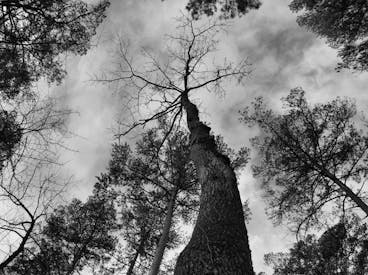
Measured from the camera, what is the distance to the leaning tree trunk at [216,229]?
2.44 metres

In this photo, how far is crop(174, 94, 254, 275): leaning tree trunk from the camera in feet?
7.99

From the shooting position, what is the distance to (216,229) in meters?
2.81

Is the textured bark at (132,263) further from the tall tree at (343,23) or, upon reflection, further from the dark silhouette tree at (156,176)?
the tall tree at (343,23)

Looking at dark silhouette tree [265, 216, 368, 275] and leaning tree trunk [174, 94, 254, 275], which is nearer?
leaning tree trunk [174, 94, 254, 275]

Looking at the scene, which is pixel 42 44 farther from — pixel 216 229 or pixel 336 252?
pixel 336 252

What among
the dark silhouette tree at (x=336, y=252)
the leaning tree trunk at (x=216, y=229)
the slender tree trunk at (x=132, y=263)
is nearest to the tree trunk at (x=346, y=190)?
the dark silhouette tree at (x=336, y=252)

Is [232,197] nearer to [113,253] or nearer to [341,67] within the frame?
[341,67]

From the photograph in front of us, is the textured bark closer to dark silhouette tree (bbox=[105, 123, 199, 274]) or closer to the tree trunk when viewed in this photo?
dark silhouette tree (bbox=[105, 123, 199, 274])

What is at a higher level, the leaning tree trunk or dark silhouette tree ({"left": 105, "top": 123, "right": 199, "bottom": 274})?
dark silhouette tree ({"left": 105, "top": 123, "right": 199, "bottom": 274})

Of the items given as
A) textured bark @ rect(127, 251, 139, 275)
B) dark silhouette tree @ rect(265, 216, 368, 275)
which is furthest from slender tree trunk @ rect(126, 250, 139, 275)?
dark silhouette tree @ rect(265, 216, 368, 275)

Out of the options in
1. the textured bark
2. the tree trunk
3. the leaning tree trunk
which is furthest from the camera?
the textured bark

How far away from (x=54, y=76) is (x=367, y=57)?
28.1 ft

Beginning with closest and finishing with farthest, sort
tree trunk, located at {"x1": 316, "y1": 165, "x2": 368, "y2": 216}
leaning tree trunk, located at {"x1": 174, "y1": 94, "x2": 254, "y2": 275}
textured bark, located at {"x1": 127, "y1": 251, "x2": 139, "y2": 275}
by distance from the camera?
leaning tree trunk, located at {"x1": 174, "y1": 94, "x2": 254, "y2": 275}, tree trunk, located at {"x1": 316, "y1": 165, "x2": 368, "y2": 216}, textured bark, located at {"x1": 127, "y1": 251, "x2": 139, "y2": 275}

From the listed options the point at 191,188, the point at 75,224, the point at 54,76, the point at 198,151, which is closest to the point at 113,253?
the point at 75,224
